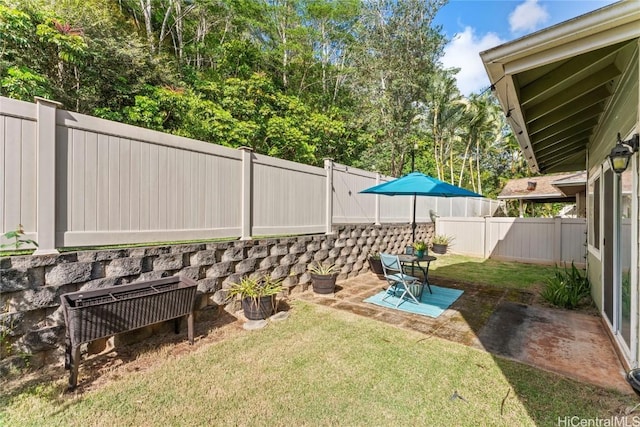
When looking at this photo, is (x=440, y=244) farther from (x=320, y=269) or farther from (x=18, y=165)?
(x=18, y=165)

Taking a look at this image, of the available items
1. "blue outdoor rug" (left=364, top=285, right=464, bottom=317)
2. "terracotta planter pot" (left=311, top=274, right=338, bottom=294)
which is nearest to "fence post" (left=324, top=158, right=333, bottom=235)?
"terracotta planter pot" (left=311, top=274, right=338, bottom=294)

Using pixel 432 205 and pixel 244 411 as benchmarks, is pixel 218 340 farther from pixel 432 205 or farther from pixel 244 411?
pixel 432 205

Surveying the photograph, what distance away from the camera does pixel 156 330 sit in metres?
3.58

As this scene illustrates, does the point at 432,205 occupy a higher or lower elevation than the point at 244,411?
higher

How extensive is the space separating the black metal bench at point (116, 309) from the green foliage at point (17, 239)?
58 centimetres

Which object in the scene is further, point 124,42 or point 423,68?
point 423,68

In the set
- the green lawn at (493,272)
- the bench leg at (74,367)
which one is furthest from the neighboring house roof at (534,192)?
the bench leg at (74,367)

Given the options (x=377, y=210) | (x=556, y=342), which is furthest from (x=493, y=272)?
(x=556, y=342)

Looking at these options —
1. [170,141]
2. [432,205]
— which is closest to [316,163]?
[432,205]

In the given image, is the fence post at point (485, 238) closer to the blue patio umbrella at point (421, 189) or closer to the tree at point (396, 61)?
the tree at point (396, 61)

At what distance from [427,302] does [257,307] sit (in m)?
3.08

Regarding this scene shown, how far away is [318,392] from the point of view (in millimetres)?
2557

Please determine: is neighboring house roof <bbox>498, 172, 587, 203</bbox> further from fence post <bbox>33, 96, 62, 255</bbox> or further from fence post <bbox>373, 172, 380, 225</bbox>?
fence post <bbox>33, 96, 62, 255</bbox>

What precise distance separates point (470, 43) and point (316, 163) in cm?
951
